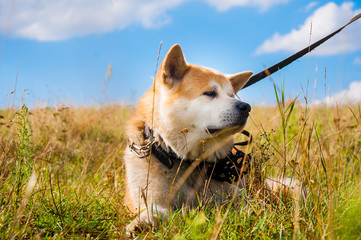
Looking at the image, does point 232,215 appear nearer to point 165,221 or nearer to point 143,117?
point 165,221

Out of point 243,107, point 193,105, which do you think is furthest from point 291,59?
point 193,105

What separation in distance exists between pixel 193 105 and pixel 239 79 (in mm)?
836

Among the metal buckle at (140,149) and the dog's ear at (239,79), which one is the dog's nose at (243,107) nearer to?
the dog's ear at (239,79)

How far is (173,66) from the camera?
2.80m

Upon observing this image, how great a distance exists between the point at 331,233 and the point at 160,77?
1.81m

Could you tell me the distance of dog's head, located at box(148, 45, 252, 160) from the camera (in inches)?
99.4

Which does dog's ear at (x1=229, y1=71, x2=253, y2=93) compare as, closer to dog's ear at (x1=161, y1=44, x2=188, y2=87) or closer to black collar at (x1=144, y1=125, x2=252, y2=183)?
dog's ear at (x1=161, y1=44, x2=188, y2=87)

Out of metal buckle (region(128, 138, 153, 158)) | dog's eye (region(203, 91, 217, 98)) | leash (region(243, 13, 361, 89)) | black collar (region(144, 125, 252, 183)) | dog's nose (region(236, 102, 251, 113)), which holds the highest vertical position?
leash (region(243, 13, 361, 89))

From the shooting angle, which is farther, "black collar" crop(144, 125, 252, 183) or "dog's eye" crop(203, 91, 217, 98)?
"dog's eye" crop(203, 91, 217, 98)

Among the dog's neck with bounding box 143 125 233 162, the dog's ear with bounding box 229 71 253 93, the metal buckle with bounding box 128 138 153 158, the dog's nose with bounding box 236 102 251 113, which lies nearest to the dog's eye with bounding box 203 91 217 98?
the dog's nose with bounding box 236 102 251 113

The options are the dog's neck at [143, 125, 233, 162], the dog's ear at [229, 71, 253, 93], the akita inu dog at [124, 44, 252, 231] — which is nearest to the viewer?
the akita inu dog at [124, 44, 252, 231]

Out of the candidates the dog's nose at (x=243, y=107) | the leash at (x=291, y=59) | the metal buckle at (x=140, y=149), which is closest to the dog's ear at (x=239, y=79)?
the leash at (x=291, y=59)

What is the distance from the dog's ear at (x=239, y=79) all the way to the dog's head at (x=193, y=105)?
341 mm

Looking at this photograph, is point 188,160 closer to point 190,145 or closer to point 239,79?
point 190,145
